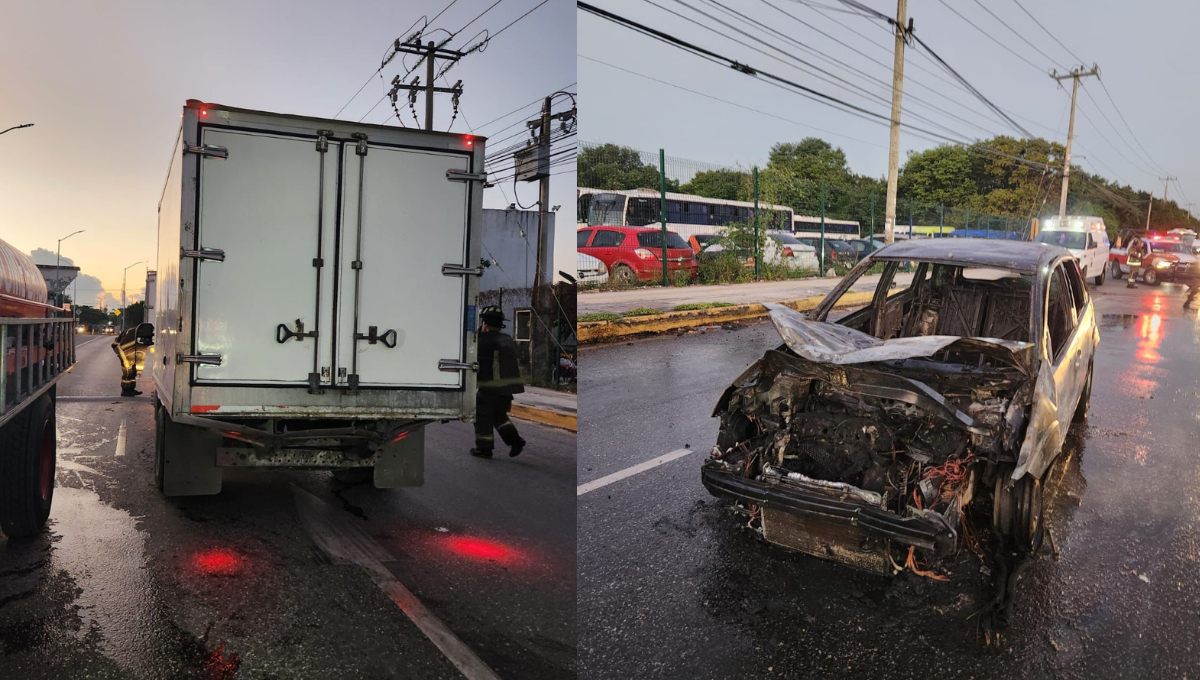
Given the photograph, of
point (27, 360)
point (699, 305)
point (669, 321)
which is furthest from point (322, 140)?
point (699, 305)

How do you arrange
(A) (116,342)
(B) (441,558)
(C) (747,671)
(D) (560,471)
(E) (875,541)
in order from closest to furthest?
(C) (747,671), (E) (875,541), (B) (441,558), (D) (560,471), (A) (116,342)

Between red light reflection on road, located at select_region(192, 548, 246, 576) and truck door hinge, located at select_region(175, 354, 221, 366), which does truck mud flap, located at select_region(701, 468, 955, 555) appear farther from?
truck door hinge, located at select_region(175, 354, 221, 366)

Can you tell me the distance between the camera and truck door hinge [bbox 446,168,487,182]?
5.76 meters

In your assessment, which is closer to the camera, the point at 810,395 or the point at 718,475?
the point at 718,475

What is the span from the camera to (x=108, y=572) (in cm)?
478

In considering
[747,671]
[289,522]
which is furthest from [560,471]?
[747,671]

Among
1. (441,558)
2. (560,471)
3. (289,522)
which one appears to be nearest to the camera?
(441,558)

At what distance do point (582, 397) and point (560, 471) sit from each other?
79 centimetres

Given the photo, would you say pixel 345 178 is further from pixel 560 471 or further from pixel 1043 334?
pixel 1043 334

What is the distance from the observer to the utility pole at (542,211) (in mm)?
17328

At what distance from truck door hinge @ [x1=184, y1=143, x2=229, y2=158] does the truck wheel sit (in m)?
3.12

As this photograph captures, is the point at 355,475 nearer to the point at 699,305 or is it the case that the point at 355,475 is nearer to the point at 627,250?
the point at 699,305

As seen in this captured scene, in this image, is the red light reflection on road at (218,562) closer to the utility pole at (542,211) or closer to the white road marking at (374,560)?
the white road marking at (374,560)

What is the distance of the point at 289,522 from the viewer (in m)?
5.95
